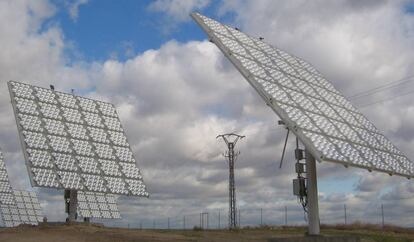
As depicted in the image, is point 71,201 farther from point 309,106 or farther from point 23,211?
point 23,211

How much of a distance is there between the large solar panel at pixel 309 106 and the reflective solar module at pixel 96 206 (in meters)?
27.0

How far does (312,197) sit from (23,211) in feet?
165

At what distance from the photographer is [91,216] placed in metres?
50.3

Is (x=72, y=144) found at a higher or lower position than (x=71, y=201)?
higher

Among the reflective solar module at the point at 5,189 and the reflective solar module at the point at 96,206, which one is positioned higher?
the reflective solar module at the point at 5,189

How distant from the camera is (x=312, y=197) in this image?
2506cm

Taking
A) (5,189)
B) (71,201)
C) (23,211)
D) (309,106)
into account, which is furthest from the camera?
(23,211)

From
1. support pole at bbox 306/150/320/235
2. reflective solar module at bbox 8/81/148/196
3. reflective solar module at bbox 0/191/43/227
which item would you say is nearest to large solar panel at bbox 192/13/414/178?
support pole at bbox 306/150/320/235

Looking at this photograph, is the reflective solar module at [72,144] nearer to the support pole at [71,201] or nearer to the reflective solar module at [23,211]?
the support pole at [71,201]

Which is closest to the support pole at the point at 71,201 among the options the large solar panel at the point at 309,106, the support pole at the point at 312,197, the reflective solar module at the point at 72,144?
the reflective solar module at the point at 72,144

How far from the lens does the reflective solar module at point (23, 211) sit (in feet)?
201

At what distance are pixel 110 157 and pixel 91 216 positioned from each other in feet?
Result: 46.6

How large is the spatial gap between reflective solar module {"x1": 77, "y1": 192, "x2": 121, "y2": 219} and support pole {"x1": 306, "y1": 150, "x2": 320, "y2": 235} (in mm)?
29754

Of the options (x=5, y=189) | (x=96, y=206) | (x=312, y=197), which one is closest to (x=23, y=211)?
(x=5, y=189)
